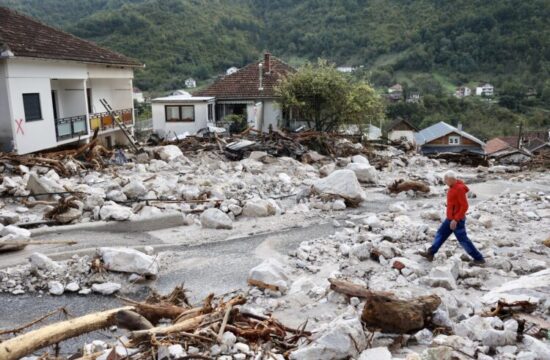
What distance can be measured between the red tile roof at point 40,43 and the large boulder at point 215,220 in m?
11.0

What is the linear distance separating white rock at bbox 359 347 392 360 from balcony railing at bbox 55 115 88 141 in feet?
63.8

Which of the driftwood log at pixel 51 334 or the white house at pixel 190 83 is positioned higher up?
the white house at pixel 190 83

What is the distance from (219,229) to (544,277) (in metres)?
6.47

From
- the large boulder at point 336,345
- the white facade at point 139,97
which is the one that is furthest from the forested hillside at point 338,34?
the large boulder at point 336,345

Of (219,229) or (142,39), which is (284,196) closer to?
(219,229)

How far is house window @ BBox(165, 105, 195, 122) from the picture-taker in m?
32.2

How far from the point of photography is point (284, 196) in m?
13.6

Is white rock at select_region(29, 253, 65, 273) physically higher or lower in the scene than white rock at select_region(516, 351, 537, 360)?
lower

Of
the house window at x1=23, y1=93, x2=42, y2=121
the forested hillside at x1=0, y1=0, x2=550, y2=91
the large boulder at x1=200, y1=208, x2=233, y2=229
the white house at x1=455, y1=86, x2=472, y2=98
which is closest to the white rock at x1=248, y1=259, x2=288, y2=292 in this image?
the large boulder at x1=200, y1=208, x2=233, y2=229

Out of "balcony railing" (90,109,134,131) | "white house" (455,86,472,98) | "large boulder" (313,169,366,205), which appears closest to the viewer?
"large boulder" (313,169,366,205)

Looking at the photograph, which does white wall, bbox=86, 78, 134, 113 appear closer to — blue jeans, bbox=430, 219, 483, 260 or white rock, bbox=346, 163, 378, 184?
white rock, bbox=346, 163, 378, 184

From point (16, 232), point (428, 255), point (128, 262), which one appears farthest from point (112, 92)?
point (428, 255)

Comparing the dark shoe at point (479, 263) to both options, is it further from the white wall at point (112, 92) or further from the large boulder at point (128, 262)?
the white wall at point (112, 92)

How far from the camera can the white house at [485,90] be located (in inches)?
2336
